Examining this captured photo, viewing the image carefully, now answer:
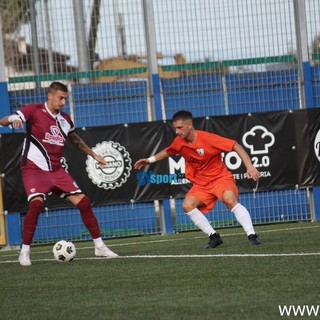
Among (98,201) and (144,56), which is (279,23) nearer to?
(144,56)

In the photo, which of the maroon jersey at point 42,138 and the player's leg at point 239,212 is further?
the player's leg at point 239,212

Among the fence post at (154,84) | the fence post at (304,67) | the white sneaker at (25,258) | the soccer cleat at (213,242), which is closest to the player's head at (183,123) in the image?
the soccer cleat at (213,242)

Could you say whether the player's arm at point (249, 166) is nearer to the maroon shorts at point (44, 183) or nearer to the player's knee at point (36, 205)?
the maroon shorts at point (44, 183)

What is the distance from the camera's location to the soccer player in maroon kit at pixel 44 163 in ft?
39.4

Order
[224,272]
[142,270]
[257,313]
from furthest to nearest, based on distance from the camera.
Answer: [142,270] → [224,272] → [257,313]

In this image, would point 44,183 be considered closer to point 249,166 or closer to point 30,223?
point 30,223

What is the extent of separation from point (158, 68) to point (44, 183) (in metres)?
6.63

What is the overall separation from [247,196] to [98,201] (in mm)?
2778

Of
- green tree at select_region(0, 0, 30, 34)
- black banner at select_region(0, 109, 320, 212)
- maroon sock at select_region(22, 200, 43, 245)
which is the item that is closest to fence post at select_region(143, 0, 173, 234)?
black banner at select_region(0, 109, 320, 212)

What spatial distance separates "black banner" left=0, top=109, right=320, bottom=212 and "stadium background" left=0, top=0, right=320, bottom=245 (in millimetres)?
338

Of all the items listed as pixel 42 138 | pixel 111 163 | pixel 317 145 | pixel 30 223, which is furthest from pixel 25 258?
pixel 317 145

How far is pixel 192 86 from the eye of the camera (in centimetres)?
1831

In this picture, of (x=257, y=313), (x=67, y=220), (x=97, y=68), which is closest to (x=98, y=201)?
(x=67, y=220)

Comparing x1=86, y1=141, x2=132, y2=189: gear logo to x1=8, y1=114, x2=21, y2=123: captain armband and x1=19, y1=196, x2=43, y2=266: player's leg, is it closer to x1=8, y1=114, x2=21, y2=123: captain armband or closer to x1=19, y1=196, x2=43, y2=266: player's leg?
x1=19, y1=196, x2=43, y2=266: player's leg
